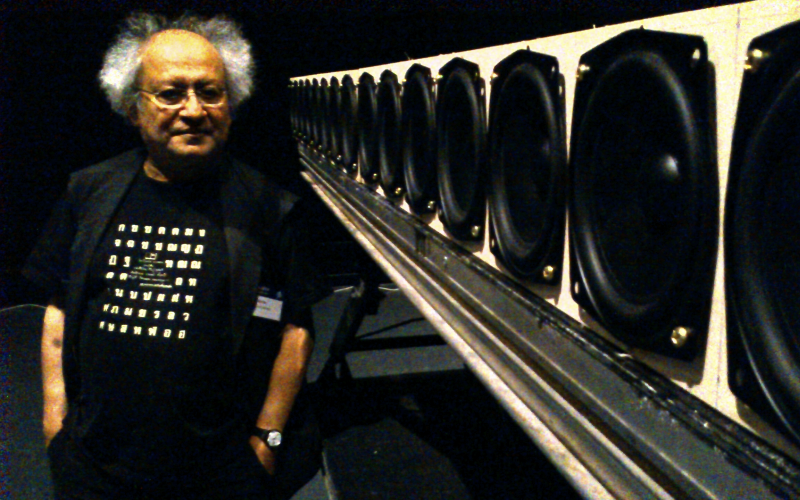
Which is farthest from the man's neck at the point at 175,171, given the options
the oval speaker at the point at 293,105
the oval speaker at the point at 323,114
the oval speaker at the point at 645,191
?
the oval speaker at the point at 293,105

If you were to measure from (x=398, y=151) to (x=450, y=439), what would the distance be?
1.16m

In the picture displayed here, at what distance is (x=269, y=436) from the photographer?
1306 mm

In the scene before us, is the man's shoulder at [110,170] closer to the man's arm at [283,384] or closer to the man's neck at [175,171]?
the man's neck at [175,171]

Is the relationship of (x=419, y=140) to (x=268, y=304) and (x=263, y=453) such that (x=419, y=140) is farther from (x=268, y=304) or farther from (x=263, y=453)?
(x=263, y=453)

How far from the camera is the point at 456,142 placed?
140cm

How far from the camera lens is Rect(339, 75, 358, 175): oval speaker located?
2367mm

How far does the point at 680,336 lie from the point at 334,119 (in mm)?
2390

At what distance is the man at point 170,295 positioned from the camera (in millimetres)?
1189

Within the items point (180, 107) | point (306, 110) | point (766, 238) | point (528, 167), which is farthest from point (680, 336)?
point (306, 110)

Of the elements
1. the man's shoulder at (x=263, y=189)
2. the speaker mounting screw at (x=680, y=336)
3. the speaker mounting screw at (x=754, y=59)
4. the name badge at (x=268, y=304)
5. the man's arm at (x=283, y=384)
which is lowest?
the man's arm at (x=283, y=384)

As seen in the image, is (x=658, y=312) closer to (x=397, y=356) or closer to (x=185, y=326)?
(x=185, y=326)

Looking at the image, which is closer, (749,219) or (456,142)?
(749,219)

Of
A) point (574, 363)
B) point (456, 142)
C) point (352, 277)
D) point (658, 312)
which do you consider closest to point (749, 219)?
point (658, 312)

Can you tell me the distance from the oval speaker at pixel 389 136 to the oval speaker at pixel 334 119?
2.73 feet
